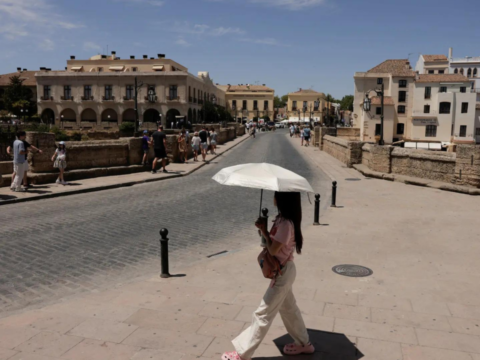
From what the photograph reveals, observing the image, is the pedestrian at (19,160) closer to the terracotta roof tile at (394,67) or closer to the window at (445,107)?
the terracotta roof tile at (394,67)

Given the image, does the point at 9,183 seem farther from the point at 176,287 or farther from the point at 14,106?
the point at 14,106

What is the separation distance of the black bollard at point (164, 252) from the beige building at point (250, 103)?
331ft

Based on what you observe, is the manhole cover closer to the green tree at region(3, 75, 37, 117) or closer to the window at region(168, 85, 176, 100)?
the window at region(168, 85, 176, 100)

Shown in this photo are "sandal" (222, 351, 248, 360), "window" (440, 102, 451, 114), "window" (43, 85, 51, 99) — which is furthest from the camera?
"window" (440, 102, 451, 114)

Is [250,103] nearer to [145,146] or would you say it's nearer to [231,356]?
[145,146]

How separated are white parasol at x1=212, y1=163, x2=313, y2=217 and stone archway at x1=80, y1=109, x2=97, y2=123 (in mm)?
64559

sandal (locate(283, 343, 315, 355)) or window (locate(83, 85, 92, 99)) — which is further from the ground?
window (locate(83, 85, 92, 99))

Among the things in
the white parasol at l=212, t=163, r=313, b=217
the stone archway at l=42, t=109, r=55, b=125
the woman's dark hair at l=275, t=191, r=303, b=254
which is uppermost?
the stone archway at l=42, t=109, r=55, b=125

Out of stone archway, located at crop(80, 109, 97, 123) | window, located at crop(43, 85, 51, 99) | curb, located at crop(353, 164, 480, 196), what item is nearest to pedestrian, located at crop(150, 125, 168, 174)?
curb, located at crop(353, 164, 480, 196)

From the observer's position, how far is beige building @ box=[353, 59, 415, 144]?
2654 inches

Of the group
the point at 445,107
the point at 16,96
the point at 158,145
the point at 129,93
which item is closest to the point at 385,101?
the point at 445,107

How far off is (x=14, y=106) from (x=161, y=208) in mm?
61305

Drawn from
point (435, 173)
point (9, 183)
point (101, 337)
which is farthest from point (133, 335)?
point (435, 173)

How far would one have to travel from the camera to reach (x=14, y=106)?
63594 millimetres
